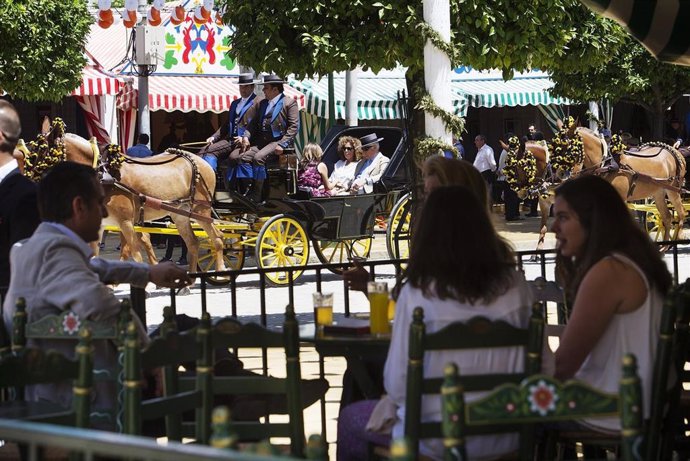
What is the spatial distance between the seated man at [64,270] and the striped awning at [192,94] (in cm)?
2232

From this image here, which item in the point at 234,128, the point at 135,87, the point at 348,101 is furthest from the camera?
the point at 135,87

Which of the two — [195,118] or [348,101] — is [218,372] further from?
[195,118]

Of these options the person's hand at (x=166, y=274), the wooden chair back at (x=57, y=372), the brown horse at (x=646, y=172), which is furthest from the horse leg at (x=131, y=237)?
the wooden chair back at (x=57, y=372)

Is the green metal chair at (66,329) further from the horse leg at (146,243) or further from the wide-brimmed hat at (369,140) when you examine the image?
the wide-brimmed hat at (369,140)

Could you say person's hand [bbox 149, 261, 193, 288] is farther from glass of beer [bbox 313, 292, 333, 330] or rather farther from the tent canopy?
the tent canopy

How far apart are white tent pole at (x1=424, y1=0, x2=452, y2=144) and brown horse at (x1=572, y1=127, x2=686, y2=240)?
30.8ft

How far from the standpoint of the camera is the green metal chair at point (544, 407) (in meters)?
3.28

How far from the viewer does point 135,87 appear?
91.2ft

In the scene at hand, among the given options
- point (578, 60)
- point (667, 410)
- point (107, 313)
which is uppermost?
point (578, 60)

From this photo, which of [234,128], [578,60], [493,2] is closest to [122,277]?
[493,2]

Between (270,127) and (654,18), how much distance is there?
31.5 ft

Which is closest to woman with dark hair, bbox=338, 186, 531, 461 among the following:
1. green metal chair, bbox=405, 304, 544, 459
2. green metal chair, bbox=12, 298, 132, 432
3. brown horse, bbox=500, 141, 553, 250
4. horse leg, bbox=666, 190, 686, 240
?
green metal chair, bbox=405, 304, 544, 459

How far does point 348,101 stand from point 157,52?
184 inches

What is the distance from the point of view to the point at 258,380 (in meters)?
4.74
